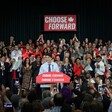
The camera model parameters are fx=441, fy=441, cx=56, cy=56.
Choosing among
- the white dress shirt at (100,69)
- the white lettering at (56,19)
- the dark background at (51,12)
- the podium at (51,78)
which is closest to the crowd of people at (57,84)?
the white dress shirt at (100,69)

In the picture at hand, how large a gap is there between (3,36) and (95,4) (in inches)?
204

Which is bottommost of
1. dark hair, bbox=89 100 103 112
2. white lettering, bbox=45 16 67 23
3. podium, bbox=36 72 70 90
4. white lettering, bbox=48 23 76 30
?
dark hair, bbox=89 100 103 112

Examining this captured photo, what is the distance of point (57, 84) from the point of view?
11.3m

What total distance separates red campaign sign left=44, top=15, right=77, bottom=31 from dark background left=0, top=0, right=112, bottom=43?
28 cm

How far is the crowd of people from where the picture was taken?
770cm

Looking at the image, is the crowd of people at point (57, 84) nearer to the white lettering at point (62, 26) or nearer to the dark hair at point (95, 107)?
the dark hair at point (95, 107)

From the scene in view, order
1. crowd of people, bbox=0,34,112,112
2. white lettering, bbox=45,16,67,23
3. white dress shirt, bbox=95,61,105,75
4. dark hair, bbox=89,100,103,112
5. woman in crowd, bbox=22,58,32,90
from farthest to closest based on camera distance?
white lettering, bbox=45,16,67,23 < white dress shirt, bbox=95,61,105,75 < woman in crowd, bbox=22,58,32,90 < crowd of people, bbox=0,34,112,112 < dark hair, bbox=89,100,103,112

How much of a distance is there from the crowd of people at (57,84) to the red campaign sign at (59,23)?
11.2 ft

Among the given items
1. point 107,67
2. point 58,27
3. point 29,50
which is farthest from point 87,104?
point 58,27

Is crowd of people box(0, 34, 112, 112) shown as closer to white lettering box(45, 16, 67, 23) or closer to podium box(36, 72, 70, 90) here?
podium box(36, 72, 70, 90)

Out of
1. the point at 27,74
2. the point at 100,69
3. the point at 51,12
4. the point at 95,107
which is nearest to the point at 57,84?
the point at 27,74

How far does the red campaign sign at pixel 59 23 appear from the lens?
916 inches

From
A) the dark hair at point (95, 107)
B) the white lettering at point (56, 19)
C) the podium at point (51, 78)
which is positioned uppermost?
the white lettering at point (56, 19)

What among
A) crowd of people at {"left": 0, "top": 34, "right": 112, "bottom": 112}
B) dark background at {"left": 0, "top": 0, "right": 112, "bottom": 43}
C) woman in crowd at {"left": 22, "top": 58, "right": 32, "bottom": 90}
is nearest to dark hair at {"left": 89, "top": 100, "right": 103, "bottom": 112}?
crowd of people at {"left": 0, "top": 34, "right": 112, "bottom": 112}
